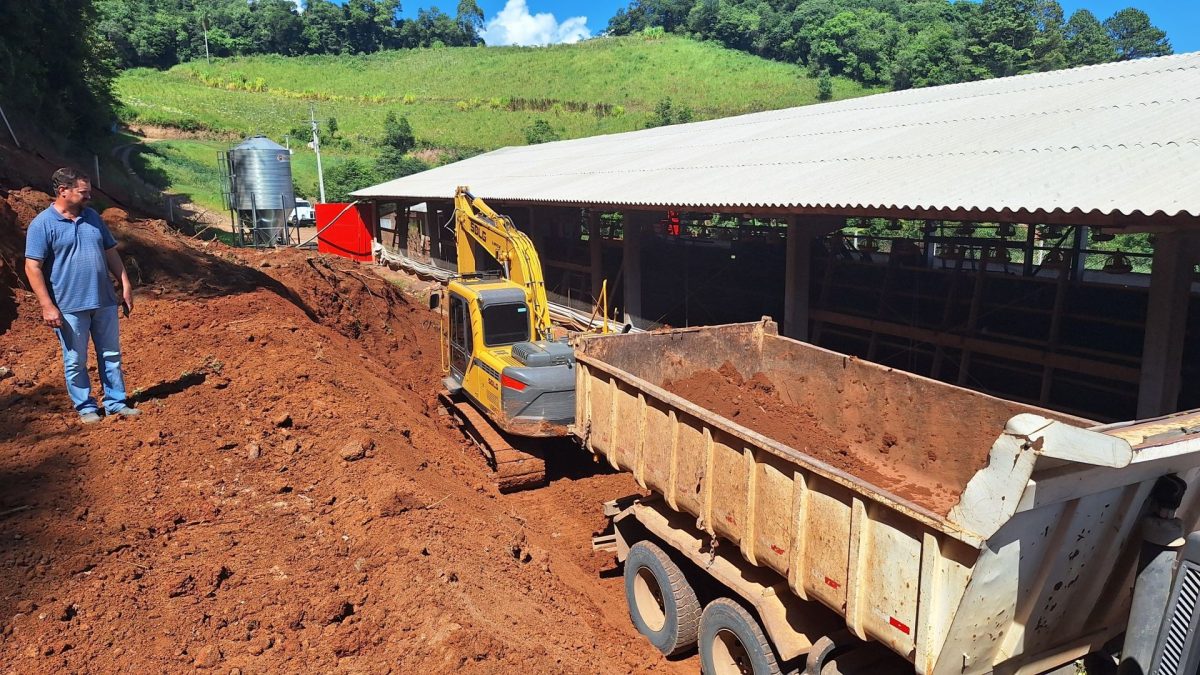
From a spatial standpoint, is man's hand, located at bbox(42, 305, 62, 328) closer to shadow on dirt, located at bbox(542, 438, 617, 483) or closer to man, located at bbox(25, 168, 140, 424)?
man, located at bbox(25, 168, 140, 424)

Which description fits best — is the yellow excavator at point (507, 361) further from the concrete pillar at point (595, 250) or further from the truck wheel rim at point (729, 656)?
the concrete pillar at point (595, 250)

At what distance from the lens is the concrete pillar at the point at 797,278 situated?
10797mm

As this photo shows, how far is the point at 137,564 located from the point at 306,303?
29.1 feet

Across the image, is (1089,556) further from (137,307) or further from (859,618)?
(137,307)

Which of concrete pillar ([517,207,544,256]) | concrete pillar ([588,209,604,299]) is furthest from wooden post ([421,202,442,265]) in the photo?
concrete pillar ([588,209,604,299])

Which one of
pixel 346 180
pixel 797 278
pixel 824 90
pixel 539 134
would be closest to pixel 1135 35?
pixel 824 90

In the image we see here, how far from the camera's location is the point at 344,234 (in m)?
28.7

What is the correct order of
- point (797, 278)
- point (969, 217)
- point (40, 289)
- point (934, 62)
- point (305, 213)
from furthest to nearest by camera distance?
point (934, 62), point (305, 213), point (797, 278), point (969, 217), point (40, 289)

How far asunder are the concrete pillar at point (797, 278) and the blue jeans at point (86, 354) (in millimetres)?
8228

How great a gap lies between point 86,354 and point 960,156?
9.26 m

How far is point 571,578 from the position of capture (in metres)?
6.67

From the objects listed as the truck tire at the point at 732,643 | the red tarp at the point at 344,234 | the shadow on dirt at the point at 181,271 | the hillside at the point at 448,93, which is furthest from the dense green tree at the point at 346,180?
the truck tire at the point at 732,643

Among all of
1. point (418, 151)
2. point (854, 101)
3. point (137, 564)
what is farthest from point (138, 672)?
point (418, 151)

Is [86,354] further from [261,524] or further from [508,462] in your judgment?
[508,462]
